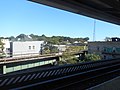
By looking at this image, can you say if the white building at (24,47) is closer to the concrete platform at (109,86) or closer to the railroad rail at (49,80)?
the railroad rail at (49,80)

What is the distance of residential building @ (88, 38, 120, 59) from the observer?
91125 mm

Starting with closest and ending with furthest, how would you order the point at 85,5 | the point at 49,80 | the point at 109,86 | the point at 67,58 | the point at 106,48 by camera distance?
the point at 109,86 < the point at 49,80 < the point at 85,5 < the point at 67,58 < the point at 106,48

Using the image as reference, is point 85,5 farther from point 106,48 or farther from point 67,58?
point 106,48

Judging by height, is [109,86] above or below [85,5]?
below

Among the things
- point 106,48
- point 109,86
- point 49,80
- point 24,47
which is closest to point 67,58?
point 24,47

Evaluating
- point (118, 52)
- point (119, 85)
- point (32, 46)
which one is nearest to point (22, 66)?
point (119, 85)

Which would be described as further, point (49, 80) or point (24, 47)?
point (24, 47)

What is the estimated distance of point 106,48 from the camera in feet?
308

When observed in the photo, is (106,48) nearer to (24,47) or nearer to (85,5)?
(24,47)

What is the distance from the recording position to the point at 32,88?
9.05m

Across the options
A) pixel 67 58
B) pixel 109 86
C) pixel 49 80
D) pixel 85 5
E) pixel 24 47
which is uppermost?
pixel 85 5

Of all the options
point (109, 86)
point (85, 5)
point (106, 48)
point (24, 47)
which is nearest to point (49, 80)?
point (109, 86)

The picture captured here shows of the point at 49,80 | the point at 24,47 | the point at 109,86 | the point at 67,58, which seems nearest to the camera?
the point at 109,86

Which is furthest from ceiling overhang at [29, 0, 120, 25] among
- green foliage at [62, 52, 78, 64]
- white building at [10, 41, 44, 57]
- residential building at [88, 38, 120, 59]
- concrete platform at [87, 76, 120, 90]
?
residential building at [88, 38, 120, 59]
